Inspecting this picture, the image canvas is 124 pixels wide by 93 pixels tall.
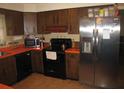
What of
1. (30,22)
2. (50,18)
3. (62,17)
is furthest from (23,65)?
(62,17)

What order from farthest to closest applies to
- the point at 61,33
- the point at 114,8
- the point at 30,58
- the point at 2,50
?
the point at 61,33, the point at 30,58, the point at 2,50, the point at 114,8

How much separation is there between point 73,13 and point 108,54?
5.03 feet

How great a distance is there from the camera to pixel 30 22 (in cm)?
417

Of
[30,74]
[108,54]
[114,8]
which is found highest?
[114,8]

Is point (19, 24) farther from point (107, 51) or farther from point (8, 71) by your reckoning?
point (107, 51)

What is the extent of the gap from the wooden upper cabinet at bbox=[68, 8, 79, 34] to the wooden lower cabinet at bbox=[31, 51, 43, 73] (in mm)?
1195

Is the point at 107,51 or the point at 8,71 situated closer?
the point at 107,51

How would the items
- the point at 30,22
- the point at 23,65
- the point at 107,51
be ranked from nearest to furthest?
the point at 107,51, the point at 23,65, the point at 30,22

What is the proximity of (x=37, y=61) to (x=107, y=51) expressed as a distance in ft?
7.01

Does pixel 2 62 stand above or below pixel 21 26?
below

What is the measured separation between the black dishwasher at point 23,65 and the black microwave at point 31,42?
0.31 m

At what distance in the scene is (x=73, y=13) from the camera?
358 cm
